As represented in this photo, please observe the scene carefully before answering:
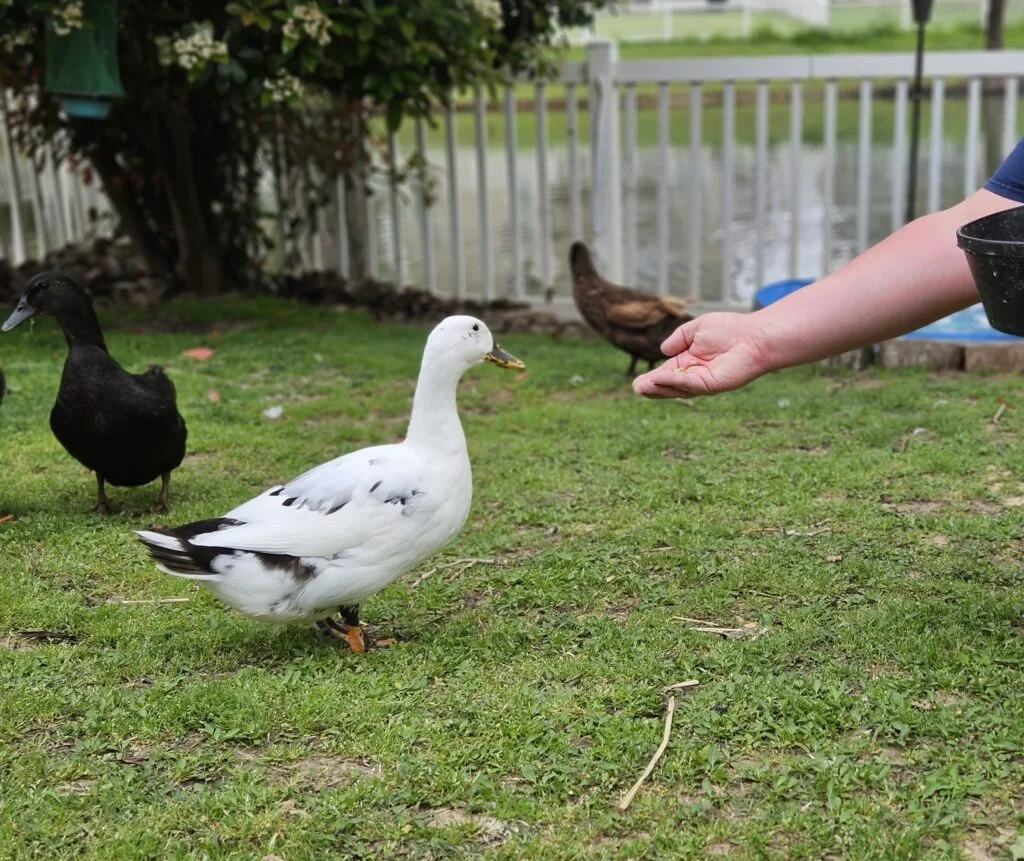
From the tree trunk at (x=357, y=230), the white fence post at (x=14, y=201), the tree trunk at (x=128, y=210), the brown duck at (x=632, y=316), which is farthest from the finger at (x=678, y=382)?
the white fence post at (x=14, y=201)

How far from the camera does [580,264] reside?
7223mm

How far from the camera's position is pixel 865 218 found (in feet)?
26.7

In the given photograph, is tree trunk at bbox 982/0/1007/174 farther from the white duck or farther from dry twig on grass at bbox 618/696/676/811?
dry twig on grass at bbox 618/696/676/811

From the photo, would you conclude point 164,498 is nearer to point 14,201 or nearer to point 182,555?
point 182,555

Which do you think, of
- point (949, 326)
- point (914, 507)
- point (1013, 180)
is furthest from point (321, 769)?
point (949, 326)

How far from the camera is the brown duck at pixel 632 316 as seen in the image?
655 cm

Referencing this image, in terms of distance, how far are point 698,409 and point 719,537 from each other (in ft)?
6.12

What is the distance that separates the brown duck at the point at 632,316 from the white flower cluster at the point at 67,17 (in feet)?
10.3

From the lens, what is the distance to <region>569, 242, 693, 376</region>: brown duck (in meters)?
6.55

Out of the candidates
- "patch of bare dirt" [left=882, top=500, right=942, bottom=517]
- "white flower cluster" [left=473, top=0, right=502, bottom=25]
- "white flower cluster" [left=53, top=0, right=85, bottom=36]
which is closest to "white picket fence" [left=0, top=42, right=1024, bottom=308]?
"white flower cluster" [left=473, top=0, right=502, bottom=25]

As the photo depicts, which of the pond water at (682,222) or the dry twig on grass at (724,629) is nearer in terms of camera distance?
the dry twig on grass at (724,629)

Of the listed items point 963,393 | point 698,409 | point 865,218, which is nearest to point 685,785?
point 698,409

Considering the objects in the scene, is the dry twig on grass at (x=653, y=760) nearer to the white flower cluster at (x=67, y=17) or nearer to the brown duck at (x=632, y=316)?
the brown duck at (x=632, y=316)

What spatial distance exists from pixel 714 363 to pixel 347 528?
111cm
